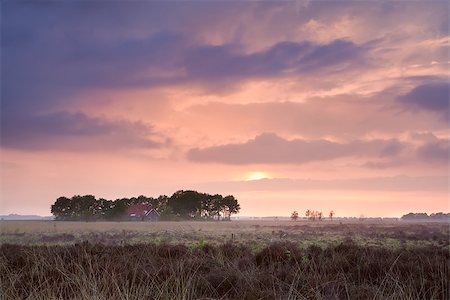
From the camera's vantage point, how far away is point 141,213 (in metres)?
108

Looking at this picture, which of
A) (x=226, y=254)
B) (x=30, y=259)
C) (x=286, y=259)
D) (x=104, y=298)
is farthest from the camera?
(x=226, y=254)

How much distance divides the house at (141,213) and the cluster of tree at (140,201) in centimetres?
295

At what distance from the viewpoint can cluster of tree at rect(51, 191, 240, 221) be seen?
115 m

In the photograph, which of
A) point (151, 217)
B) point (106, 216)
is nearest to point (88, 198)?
point (106, 216)

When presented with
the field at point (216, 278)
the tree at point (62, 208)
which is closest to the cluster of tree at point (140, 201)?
the tree at point (62, 208)

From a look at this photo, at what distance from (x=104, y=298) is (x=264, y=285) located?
9.36 feet

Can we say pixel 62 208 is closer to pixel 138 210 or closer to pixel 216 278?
pixel 138 210

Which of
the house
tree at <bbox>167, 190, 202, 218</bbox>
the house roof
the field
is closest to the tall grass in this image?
the field

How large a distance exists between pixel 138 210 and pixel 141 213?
1.32 metres

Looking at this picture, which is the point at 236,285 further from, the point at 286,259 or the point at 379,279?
the point at 286,259

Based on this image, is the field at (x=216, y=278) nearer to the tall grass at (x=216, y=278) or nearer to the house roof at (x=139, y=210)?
the tall grass at (x=216, y=278)

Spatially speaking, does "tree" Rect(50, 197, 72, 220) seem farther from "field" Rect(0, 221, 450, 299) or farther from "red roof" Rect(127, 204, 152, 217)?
"field" Rect(0, 221, 450, 299)

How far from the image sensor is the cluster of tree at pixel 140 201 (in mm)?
114537

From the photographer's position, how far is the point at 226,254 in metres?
13.0
